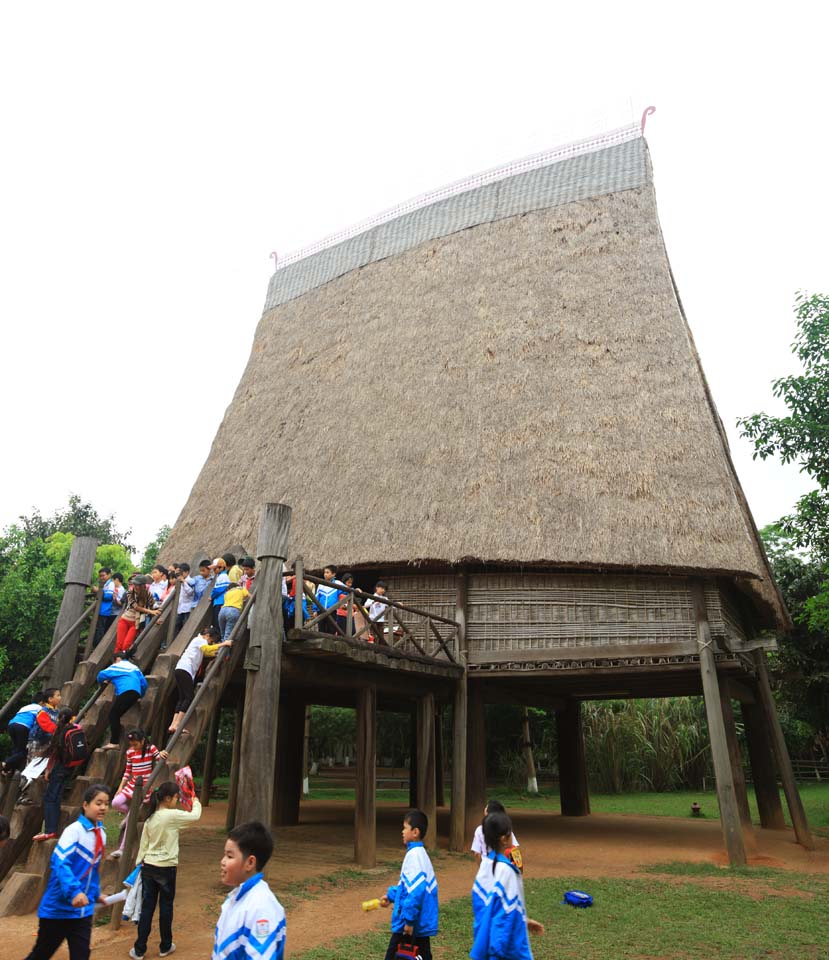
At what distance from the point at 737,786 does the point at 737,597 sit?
3.44 m

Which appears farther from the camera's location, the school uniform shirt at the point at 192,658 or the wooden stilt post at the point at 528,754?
the wooden stilt post at the point at 528,754

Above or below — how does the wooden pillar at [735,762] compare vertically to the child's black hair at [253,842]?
above

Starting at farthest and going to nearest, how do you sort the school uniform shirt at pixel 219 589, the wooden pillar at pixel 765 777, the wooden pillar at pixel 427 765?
the wooden pillar at pixel 765 777, the wooden pillar at pixel 427 765, the school uniform shirt at pixel 219 589

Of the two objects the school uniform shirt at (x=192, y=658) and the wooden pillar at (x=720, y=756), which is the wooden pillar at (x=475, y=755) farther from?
the school uniform shirt at (x=192, y=658)

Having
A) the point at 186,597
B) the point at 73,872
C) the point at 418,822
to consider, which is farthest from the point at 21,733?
the point at 418,822

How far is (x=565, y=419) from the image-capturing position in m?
12.7

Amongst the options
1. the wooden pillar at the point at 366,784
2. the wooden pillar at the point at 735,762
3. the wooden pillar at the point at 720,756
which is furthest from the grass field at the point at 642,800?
the wooden pillar at the point at 366,784

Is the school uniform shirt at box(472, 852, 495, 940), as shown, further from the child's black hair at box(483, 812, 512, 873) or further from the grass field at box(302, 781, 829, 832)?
the grass field at box(302, 781, 829, 832)

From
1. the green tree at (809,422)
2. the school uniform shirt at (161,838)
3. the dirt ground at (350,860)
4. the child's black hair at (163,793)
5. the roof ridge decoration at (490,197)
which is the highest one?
the roof ridge decoration at (490,197)

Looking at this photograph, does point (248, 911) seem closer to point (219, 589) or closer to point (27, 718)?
point (27, 718)

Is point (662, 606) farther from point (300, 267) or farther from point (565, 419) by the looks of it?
point (300, 267)

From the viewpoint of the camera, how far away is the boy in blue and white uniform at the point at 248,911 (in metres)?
2.56

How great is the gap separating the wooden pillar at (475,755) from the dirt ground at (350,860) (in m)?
0.76

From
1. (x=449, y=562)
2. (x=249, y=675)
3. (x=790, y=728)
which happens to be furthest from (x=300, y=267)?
(x=790, y=728)
